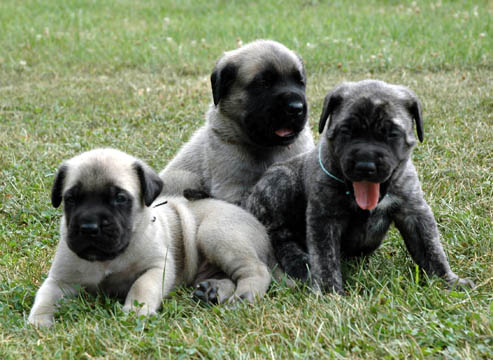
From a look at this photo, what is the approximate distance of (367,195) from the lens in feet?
Result: 14.2

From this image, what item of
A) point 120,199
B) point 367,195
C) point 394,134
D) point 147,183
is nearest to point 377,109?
point 394,134

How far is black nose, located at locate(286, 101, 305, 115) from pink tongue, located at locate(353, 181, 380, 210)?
132 cm

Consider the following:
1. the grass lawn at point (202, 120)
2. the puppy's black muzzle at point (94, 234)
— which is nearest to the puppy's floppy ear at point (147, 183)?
the puppy's black muzzle at point (94, 234)

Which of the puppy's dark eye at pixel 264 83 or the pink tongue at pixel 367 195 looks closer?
the pink tongue at pixel 367 195

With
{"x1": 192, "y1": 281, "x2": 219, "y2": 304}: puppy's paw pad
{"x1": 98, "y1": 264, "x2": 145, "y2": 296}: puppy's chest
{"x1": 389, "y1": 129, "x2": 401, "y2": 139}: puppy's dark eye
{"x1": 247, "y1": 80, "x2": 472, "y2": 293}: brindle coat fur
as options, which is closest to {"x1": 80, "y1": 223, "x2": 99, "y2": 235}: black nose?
{"x1": 98, "y1": 264, "x2": 145, "y2": 296}: puppy's chest

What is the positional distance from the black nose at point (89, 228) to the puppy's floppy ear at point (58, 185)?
545 mm

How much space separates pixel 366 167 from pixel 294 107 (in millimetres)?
1550

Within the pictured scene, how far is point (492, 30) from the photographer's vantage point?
12156mm

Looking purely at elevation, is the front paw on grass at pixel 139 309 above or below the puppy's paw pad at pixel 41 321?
above

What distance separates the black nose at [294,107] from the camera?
542 cm

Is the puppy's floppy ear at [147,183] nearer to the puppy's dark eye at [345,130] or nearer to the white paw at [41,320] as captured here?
the white paw at [41,320]

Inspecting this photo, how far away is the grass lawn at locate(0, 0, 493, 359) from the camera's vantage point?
11.8 ft

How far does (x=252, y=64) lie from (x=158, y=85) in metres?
5.27

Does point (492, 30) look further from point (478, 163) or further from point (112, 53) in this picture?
point (112, 53)
